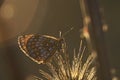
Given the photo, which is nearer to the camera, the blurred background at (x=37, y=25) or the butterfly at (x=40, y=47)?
the butterfly at (x=40, y=47)

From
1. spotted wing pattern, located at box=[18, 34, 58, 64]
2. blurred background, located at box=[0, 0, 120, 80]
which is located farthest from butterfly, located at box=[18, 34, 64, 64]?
blurred background, located at box=[0, 0, 120, 80]

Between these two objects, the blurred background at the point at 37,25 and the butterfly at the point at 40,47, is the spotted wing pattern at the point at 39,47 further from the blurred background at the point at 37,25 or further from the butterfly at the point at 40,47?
the blurred background at the point at 37,25

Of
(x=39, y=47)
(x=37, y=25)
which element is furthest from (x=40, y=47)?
(x=37, y=25)

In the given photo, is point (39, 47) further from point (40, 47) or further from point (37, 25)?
point (37, 25)

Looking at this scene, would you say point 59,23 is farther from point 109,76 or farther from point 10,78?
point 109,76

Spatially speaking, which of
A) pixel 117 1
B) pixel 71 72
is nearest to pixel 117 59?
pixel 117 1

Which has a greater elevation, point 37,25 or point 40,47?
point 40,47

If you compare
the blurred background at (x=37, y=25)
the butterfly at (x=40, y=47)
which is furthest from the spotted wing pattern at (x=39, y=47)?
the blurred background at (x=37, y=25)
